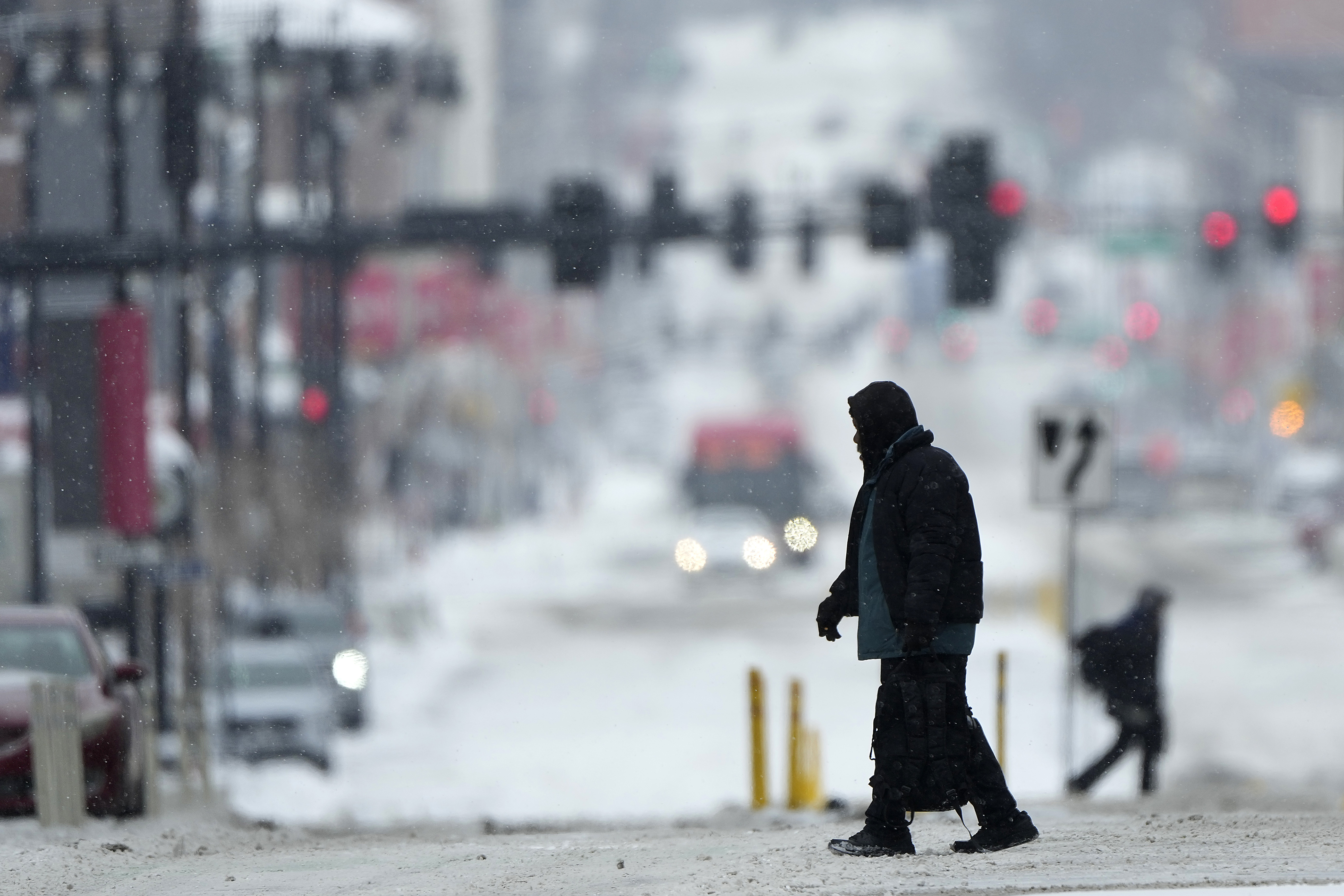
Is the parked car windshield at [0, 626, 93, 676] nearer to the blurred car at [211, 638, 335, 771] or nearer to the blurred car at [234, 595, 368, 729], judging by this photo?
the blurred car at [211, 638, 335, 771]

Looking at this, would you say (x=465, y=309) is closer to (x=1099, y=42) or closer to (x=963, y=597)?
(x=963, y=597)

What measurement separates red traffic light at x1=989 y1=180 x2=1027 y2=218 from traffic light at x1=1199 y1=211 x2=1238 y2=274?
3.34m

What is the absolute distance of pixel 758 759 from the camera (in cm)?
1265

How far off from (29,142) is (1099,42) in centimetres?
17993

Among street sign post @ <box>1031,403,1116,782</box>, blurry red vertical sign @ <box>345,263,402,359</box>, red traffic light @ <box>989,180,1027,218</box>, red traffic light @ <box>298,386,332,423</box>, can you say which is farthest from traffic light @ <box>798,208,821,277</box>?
blurry red vertical sign @ <box>345,263,402,359</box>

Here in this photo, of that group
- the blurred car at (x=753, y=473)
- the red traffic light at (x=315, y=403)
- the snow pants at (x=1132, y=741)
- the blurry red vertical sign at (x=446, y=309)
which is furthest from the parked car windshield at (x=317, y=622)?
the blurred car at (x=753, y=473)

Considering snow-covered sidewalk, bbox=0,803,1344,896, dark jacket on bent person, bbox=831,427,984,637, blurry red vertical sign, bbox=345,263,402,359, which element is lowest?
snow-covered sidewalk, bbox=0,803,1344,896

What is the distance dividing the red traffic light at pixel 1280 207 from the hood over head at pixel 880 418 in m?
17.6

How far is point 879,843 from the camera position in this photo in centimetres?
737

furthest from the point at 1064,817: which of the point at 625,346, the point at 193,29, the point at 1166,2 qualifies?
the point at 1166,2

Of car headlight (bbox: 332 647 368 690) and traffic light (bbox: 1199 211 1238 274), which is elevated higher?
traffic light (bbox: 1199 211 1238 274)

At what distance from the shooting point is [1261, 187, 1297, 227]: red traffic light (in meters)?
23.4

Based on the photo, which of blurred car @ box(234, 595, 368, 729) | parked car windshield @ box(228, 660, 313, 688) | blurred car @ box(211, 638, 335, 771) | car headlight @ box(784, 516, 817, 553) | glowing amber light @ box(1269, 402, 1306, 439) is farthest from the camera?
glowing amber light @ box(1269, 402, 1306, 439)

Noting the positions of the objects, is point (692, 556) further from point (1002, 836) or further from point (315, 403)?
point (1002, 836)
